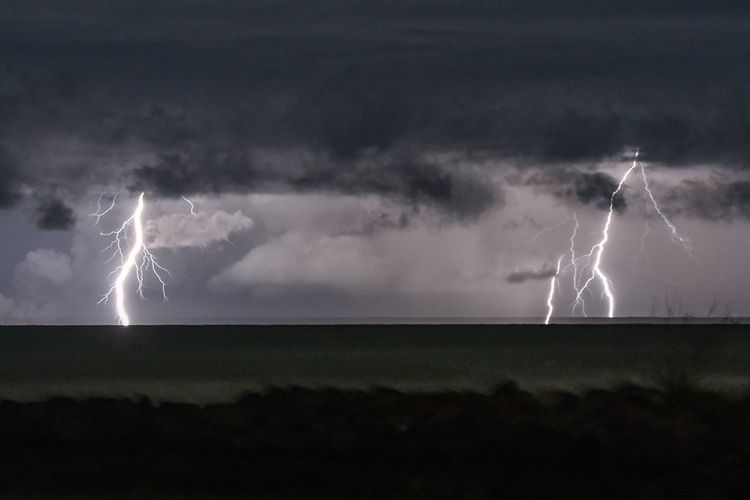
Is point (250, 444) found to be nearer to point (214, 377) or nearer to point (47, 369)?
point (214, 377)

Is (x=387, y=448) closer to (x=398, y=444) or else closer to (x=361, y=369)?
(x=398, y=444)

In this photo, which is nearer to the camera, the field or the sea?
the field

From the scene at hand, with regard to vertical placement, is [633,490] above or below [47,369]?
below

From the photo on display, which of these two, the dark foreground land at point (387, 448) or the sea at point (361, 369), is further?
the sea at point (361, 369)

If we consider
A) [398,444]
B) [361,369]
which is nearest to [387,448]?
[398,444]

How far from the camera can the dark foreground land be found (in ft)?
56.8

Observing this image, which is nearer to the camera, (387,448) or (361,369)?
(387,448)

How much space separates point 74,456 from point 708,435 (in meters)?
8.45

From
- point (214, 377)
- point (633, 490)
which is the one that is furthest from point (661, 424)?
point (214, 377)

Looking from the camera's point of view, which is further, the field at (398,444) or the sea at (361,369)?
the sea at (361,369)

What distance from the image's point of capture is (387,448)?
19.4m

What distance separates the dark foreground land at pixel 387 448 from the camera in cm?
1731

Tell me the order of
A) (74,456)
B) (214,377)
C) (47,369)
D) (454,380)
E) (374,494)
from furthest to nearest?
(47,369) → (214,377) → (454,380) → (74,456) → (374,494)

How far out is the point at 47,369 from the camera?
5372 centimetres
